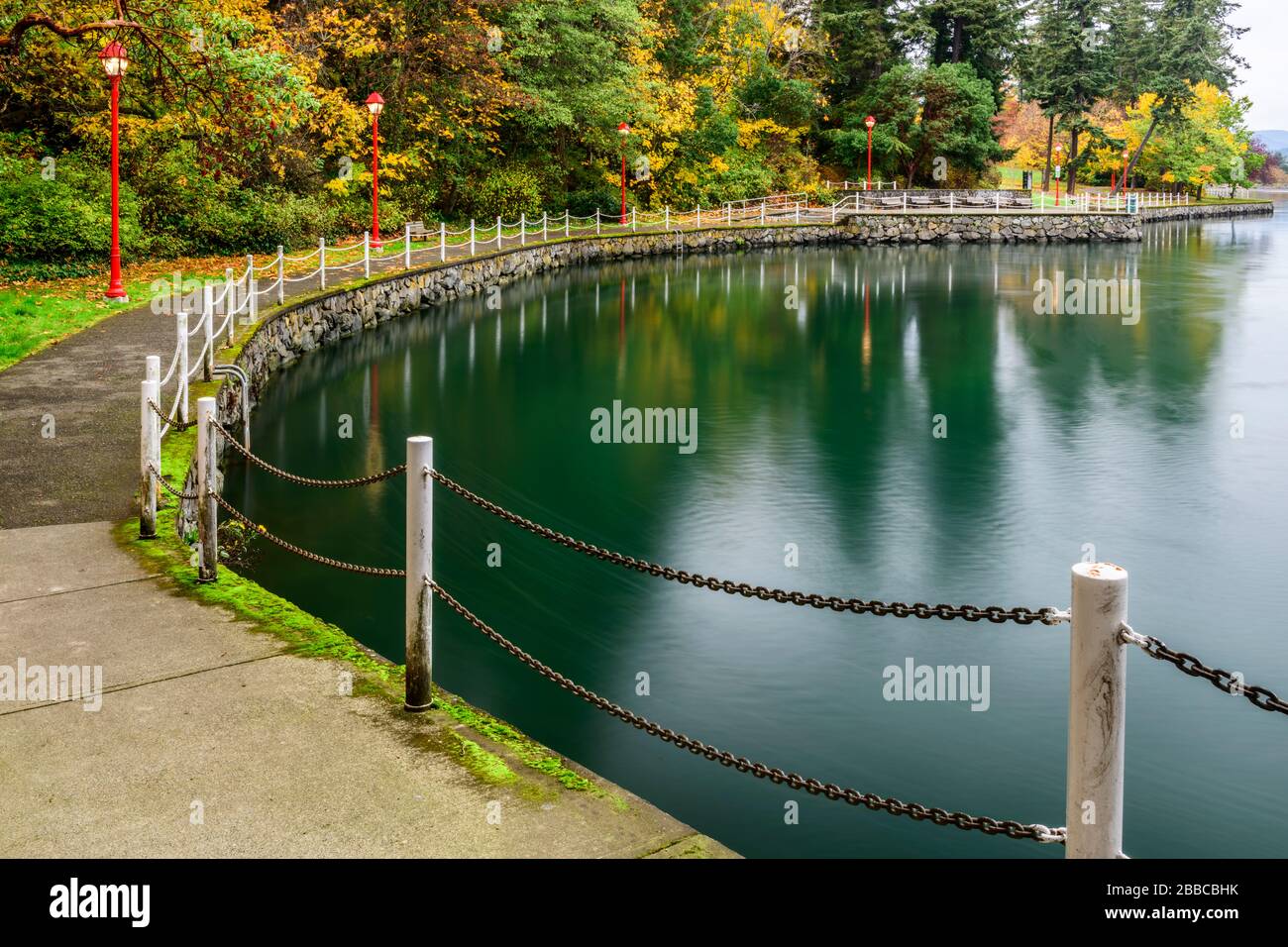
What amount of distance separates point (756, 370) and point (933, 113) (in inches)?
1842

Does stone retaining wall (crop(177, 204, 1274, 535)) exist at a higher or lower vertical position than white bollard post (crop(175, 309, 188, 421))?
higher

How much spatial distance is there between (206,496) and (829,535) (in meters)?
7.65

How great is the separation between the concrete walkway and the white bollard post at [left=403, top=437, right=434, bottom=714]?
16 cm

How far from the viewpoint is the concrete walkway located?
503 cm

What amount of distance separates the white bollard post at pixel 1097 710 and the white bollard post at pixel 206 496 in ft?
19.1

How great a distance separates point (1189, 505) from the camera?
53.5ft

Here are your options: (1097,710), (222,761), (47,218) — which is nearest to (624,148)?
(47,218)

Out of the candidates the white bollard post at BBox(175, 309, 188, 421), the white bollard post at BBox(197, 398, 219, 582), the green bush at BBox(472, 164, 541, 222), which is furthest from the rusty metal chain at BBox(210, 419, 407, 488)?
the green bush at BBox(472, 164, 541, 222)

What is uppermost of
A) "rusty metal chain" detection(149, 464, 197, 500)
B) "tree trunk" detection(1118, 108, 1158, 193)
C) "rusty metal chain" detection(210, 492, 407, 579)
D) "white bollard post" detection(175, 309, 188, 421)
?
"tree trunk" detection(1118, 108, 1158, 193)

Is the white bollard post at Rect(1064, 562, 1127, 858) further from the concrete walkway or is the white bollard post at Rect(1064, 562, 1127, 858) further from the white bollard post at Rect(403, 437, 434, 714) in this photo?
the white bollard post at Rect(403, 437, 434, 714)

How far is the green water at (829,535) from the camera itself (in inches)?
334

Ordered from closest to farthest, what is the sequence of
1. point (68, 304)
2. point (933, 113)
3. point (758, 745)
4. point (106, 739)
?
1. point (106, 739)
2. point (758, 745)
3. point (68, 304)
4. point (933, 113)
